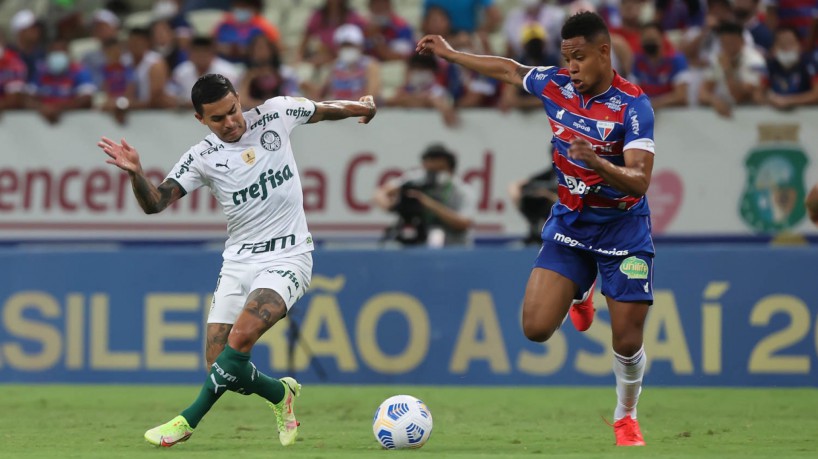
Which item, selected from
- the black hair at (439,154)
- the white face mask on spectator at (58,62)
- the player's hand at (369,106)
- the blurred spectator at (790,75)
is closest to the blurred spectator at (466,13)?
the black hair at (439,154)

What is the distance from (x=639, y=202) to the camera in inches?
377

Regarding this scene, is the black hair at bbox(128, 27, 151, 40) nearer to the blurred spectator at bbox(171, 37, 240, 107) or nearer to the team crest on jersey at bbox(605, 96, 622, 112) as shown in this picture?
the blurred spectator at bbox(171, 37, 240, 107)

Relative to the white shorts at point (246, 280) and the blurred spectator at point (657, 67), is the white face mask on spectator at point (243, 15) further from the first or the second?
the white shorts at point (246, 280)

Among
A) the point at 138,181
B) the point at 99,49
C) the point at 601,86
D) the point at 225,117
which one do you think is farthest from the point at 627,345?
the point at 99,49

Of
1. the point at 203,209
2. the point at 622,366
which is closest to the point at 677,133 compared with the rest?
the point at 203,209

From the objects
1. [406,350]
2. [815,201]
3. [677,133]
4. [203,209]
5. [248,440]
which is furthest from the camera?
[203,209]

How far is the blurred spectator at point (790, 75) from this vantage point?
15.6m

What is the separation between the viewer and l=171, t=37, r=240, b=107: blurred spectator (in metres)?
17.1

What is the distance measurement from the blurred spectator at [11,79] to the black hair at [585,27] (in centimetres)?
1034

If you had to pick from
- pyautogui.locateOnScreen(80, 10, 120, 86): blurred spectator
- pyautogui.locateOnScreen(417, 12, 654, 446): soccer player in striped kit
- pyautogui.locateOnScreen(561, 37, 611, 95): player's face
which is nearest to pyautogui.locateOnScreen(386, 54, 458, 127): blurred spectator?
pyautogui.locateOnScreen(80, 10, 120, 86): blurred spectator

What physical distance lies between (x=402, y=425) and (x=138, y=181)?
7.78 ft

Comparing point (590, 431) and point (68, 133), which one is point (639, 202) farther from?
point (68, 133)

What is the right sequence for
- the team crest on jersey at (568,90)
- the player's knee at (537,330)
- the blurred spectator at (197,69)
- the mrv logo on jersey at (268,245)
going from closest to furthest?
the team crest on jersey at (568,90) < the player's knee at (537,330) < the mrv logo on jersey at (268,245) < the blurred spectator at (197,69)

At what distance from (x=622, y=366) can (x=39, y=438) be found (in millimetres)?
4303
